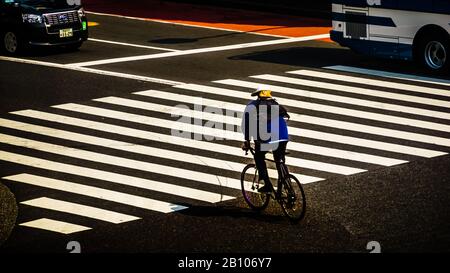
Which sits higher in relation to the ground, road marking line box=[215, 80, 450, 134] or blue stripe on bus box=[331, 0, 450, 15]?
blue stripe on bus box=[331, 0, 450, 15]

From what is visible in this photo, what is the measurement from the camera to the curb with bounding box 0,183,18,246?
1454 centimetres

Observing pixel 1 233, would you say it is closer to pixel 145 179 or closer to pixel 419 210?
pixel 145 179

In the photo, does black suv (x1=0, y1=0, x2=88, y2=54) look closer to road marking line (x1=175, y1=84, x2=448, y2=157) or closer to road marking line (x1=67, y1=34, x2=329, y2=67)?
road marking line (x1=67, y1=34, x2=329, y2=67)

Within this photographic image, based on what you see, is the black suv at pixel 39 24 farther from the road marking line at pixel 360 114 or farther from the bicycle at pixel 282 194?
the bicycle at pixel 282 194

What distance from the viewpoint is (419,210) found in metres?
14.9

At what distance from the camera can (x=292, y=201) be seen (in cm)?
1464

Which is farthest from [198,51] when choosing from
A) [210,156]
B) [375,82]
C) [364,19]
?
[210,156]

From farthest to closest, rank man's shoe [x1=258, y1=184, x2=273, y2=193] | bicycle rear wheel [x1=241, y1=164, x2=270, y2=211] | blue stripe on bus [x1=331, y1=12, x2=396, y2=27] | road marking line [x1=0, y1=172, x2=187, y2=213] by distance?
blue stripe on bus [x1=331, y1=12, x2=396, y2=27]
road marking line [x1=0, y1=172, x2=187, y2=213]
bicycle rear wheel [x1=241, y1=164, x2=270, y2=211]
man's shoe [x1=258, y1=184, x2=273, y2=193]

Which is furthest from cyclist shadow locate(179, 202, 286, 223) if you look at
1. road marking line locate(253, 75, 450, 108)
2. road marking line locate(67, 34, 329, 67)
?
road marking line locate(67, 34, 329, 67)

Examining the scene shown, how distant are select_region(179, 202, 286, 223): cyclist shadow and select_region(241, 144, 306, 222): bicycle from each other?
142 mm

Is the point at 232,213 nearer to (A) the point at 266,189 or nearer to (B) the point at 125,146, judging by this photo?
(A) the point at 266,189

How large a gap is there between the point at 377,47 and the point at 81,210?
39.0ft

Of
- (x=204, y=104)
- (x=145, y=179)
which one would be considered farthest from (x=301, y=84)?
(x=145, y=179)
